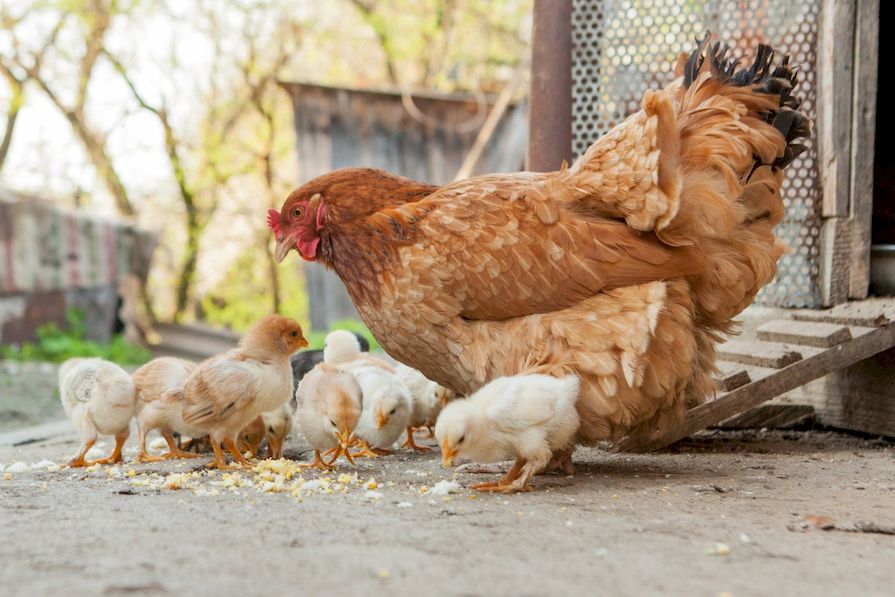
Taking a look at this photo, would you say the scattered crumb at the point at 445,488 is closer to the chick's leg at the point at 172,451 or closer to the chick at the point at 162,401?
the chick at the point at 162,401

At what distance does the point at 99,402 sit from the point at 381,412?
1320 mm

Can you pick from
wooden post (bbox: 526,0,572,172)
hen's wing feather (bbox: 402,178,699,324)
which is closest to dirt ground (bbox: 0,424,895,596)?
hen's wing feather (bbox: 402,178,699,324)

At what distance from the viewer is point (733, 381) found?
452cm

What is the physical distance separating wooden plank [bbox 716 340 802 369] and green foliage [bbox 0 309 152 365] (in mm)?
7165

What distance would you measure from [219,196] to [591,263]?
13.1 meters

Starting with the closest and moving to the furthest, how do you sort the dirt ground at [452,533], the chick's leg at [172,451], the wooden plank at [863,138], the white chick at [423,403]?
the dirt ground at [452,533]
the chick's leg at [172,451]
the white chick at [423,403]
the wooden plank at [863,138]

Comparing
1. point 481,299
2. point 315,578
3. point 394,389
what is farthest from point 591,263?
point 315,578

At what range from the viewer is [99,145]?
14938 mm

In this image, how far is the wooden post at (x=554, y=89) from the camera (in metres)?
5.71

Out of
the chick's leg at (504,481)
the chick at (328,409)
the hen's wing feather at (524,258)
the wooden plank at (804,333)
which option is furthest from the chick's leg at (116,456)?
the wooden plank at (804,333)

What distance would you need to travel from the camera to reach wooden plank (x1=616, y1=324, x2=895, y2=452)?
4465mm

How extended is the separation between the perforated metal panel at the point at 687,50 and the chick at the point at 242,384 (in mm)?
2477

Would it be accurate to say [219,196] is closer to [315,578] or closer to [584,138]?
[584,138]

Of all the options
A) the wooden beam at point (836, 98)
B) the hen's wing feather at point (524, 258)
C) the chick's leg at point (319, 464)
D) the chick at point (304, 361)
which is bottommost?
the chick's leg at point (319, 464)
